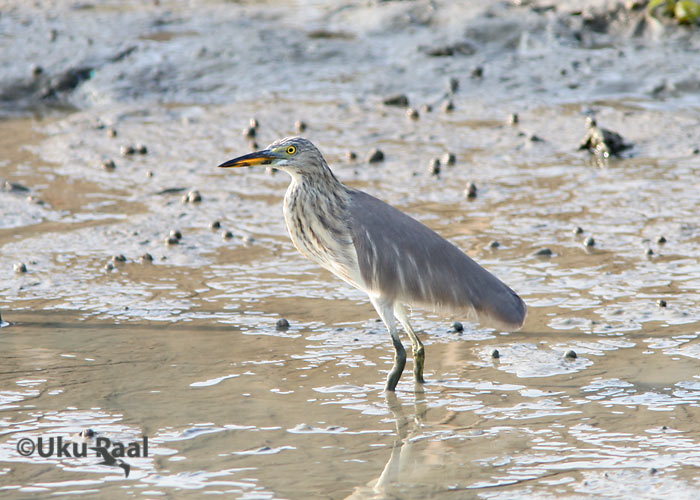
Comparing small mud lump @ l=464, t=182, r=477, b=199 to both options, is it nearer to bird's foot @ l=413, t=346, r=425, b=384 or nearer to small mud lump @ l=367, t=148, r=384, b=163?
small mud lump @ l=367, t=148, r=384, b=163

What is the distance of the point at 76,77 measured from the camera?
13336mm

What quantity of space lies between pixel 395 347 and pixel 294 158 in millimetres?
1199

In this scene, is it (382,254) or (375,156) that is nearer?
(382,254)

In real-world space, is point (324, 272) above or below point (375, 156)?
below

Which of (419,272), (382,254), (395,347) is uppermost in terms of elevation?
(382,254)

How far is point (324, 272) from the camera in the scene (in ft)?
25.7

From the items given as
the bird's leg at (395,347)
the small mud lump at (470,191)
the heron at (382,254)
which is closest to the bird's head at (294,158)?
the heron at (382,254)

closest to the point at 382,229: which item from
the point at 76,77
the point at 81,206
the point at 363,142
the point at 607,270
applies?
the point at 607,270

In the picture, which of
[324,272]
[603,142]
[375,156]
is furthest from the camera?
[375,156]

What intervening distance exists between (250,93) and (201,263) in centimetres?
519

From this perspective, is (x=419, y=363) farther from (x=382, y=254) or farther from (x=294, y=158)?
(x=294, y=158)

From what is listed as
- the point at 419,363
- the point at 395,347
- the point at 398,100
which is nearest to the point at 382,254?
the point at 395,347

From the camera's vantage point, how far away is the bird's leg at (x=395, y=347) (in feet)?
18.9

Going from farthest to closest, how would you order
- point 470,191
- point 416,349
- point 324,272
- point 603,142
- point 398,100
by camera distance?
point 398,100, point 603,142, point 470,191, point 324,272, point 416,349
